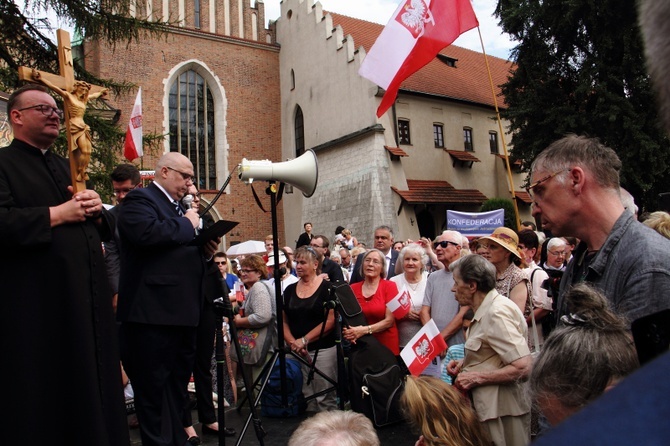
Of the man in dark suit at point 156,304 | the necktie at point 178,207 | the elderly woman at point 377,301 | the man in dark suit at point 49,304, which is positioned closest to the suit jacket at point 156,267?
the man in dark suit at point 156,304

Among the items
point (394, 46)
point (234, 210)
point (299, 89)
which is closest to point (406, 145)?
point (299, 89)

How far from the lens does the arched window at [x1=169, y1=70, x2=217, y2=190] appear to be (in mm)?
27516

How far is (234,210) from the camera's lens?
27.6 m

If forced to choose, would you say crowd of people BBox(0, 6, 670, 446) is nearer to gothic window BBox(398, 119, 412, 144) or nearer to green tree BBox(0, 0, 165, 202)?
green tree BBox(0, 0, 165, 202)

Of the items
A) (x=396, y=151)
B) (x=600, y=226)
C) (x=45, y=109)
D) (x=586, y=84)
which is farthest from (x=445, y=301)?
(x=396, y=151)

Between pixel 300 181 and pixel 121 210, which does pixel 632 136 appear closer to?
pixel 300 181

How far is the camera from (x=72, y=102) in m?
3.15

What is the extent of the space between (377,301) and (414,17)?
4.87 meters

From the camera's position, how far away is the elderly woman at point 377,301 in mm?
5938

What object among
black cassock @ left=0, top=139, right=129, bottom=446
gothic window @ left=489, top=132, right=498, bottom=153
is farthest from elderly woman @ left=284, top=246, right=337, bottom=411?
Answer: gothic window @ left=489, top=132, right=498, bottom=153

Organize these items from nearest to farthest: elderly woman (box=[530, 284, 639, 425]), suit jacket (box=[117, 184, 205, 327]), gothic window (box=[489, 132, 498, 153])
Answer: elderly woman (box=[530, 284, 639, 425]) < suit jacket (box=[117, 184, 205, 327]) < gothic window (box=[489, 132, 498, 153])

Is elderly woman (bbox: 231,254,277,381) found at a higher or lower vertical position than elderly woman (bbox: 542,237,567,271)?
lower

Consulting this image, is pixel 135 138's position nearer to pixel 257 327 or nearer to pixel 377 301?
pixel 257 327

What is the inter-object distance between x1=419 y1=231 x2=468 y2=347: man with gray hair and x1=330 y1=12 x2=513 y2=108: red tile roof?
20500mm
